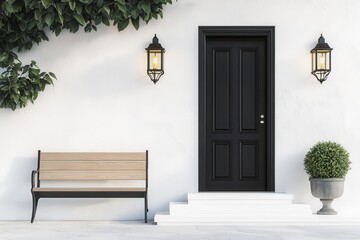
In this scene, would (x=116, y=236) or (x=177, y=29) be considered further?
(x=177, y=29)

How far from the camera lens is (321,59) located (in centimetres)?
755

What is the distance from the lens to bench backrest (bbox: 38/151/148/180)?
7.47 m

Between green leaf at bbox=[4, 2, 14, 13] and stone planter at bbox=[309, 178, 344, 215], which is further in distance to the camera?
stone planter at bbox=[309, 178, 344, 215]

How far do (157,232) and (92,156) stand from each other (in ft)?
5.02

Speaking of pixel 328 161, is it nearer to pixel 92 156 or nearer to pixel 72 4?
pixel 92 156

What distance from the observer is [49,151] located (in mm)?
7660

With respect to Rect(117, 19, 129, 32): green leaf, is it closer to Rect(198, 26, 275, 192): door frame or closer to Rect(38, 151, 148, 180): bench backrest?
Rect(198, 26, 275, 192): door frame

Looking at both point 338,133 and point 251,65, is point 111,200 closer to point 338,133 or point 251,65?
point 251,65

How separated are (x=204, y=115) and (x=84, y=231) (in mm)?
2173

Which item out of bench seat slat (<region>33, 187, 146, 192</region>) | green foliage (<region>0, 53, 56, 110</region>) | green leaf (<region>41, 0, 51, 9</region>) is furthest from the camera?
green foliage (<region>0, 53, 56, 110</region>)

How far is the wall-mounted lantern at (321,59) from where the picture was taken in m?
7.51

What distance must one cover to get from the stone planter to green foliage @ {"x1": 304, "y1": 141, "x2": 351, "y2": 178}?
58mm

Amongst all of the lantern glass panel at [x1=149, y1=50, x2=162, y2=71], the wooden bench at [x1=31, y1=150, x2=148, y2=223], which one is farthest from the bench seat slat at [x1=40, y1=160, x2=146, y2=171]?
the lantern glass panel at [x1=149, y1=50, x2=162, y2=71]

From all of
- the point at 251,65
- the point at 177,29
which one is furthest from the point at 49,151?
the point at 251,65
